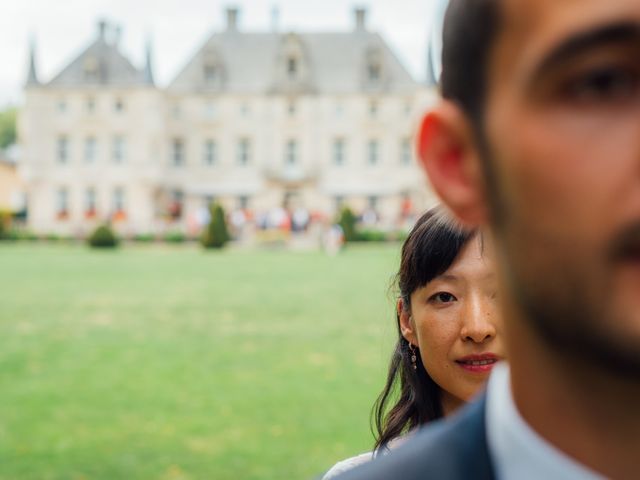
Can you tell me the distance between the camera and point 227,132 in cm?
5559

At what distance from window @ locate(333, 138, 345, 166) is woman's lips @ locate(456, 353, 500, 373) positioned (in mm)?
53625

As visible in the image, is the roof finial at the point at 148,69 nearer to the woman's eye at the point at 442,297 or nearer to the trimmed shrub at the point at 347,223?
the trimmed shrub at the point at 347,223

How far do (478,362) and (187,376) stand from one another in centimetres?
863

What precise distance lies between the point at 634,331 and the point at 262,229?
42.8m

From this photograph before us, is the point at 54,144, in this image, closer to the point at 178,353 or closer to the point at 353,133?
the point at 353,133

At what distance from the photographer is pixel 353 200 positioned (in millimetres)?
55312

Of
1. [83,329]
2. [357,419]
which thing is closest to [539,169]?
[357,419]

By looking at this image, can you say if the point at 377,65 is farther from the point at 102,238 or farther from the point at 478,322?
the point at 478,322

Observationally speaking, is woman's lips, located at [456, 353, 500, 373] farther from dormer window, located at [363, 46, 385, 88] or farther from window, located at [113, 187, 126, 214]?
window, located at [113, 187, 126, 214]

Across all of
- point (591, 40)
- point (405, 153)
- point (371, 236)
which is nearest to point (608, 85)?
point (591, 40)

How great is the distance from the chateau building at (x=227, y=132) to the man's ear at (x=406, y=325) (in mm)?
52735

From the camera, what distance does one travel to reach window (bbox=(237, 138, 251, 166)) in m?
55.8

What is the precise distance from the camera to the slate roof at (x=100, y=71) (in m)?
55.2

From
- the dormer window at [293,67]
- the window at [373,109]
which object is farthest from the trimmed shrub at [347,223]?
the dormer window at [293,67]
